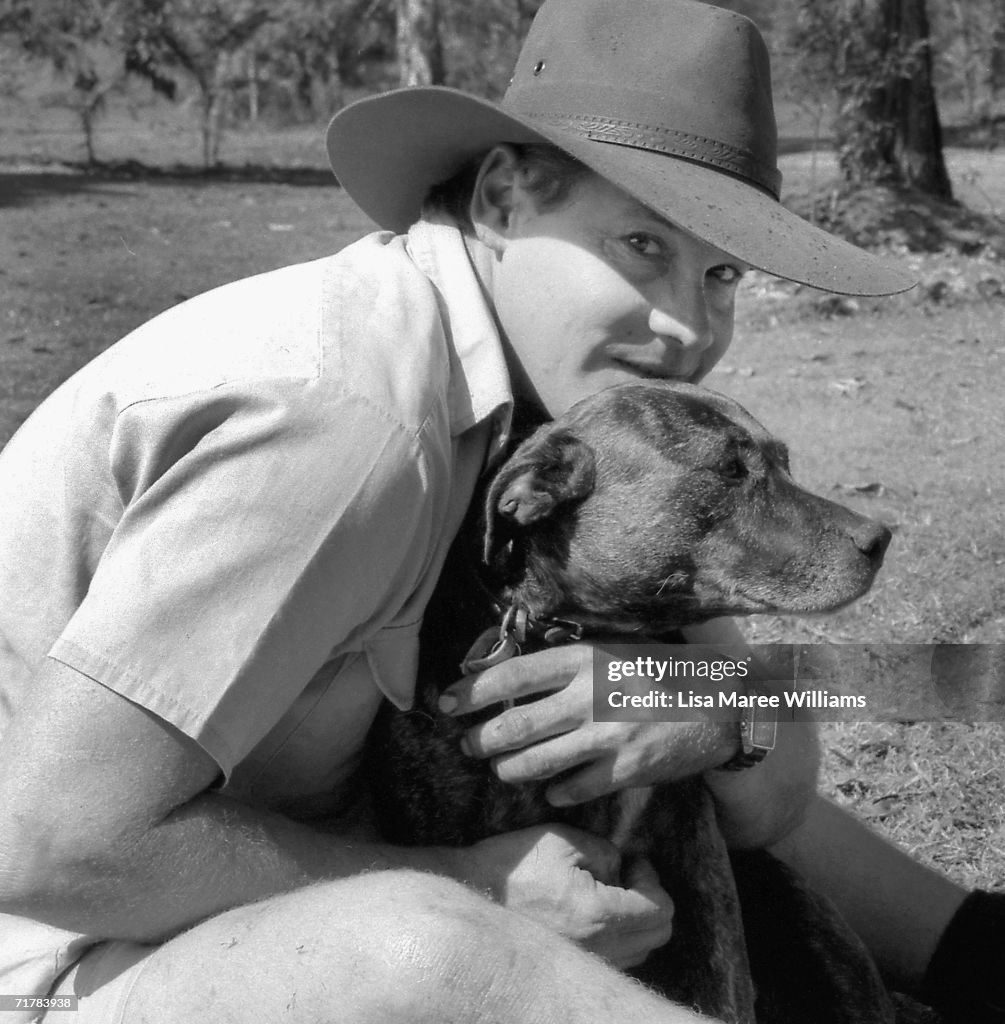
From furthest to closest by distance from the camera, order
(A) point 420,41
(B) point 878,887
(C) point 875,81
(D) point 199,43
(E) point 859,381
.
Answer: (D) point 199,43, (A) point 420,41, (C) point 875,81, (E) point 859,381, (B) point 878,887

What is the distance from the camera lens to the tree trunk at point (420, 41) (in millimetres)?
21547

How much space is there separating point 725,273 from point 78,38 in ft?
88.3

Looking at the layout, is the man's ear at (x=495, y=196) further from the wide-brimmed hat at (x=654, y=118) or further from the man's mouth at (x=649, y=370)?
the man's mouth at (x=649, y=370)

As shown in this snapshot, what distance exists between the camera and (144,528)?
7.14 feet

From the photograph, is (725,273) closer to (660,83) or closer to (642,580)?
(660,83)

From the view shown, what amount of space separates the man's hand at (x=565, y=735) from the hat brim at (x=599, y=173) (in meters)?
0.88

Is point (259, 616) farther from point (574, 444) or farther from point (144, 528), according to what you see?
point (574, 444)

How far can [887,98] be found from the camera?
14.6 metres

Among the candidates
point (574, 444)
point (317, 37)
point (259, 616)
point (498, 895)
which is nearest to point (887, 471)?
point (574, 444)

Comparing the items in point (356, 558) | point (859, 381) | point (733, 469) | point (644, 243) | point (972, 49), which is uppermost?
point (644, 243)

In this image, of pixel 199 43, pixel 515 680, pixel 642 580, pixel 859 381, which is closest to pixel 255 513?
pixel 515 680

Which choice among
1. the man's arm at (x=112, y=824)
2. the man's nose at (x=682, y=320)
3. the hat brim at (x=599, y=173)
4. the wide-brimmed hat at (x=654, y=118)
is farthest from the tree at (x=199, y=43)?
the man's arm at (x=112, y=824)

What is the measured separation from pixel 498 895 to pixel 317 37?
117ft

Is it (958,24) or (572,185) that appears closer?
Answer: (572,185)
